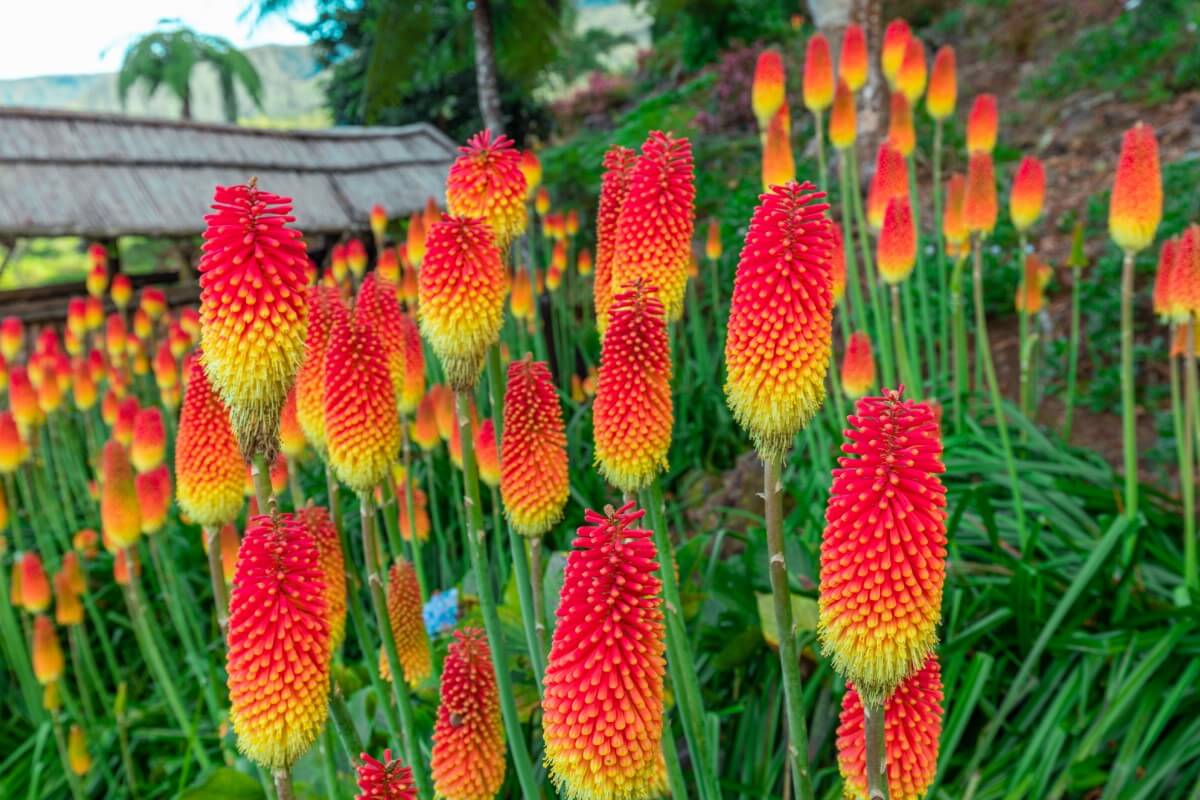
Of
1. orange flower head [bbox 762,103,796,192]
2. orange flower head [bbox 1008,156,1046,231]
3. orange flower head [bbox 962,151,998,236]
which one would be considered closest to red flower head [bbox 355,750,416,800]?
orange flower head [bbox 762,103,796,192]

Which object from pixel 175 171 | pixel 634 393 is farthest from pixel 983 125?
pixel 175 171

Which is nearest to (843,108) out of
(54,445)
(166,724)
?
(166,724)

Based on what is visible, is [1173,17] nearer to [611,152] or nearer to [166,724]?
[611,152]

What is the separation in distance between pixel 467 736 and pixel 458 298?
0.85 m

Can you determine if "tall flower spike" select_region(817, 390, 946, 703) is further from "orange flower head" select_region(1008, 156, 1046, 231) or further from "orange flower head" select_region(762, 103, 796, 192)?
"orange flower head" select_region(1008, 156, 1046, 231)

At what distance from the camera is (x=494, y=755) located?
1.86m

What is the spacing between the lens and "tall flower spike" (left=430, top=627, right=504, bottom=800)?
1.83m

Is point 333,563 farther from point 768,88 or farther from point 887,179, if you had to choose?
point 887,179

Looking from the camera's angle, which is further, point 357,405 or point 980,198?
point 980,198

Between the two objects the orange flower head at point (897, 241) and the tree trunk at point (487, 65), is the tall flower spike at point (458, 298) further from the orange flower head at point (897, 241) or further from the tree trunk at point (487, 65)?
the tree trunk at point (487, 65)

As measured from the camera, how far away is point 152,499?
298 cm

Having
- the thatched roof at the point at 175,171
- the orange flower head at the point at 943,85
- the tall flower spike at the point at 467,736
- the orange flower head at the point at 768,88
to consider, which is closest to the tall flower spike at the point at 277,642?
the tall flower spike at the point at 467,736

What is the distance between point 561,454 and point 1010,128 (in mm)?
10776

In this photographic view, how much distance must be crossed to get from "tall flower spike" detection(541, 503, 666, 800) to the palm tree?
36.3 meters
